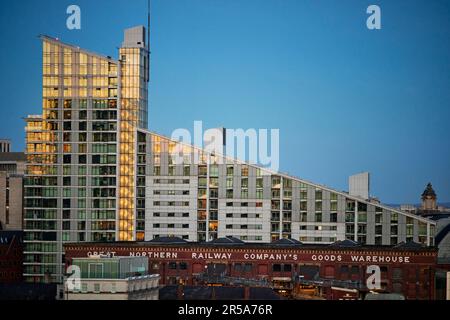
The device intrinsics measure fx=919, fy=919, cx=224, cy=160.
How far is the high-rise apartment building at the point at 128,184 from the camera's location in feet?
226

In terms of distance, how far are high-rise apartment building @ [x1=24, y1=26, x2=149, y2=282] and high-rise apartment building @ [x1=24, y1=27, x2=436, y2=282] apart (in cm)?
8

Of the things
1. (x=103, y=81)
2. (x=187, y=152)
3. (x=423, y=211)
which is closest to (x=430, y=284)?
(x=187, y=152)

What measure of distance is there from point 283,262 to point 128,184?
16.7 meters

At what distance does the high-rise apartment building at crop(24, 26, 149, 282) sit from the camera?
233ft

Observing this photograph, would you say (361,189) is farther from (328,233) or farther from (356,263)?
(356,263)

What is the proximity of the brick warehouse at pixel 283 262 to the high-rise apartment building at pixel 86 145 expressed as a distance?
885 cm

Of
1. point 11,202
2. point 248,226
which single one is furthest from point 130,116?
point 11,202

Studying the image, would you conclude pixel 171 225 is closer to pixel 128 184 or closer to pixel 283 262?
pixel 128 184

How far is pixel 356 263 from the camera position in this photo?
59.3 m

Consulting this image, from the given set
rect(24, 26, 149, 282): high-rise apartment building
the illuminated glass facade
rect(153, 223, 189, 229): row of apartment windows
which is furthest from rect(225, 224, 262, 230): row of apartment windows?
the illuminated glass facade

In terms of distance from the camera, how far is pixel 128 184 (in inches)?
2822

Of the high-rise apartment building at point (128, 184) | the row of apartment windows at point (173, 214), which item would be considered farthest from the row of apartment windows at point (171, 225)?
the row of apartment windows at point (173, 214)

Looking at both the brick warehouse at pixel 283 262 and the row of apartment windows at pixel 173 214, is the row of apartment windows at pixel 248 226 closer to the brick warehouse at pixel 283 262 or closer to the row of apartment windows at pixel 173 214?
the row of apartment windows at pixel 173 214

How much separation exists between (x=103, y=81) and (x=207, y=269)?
18395 mm
